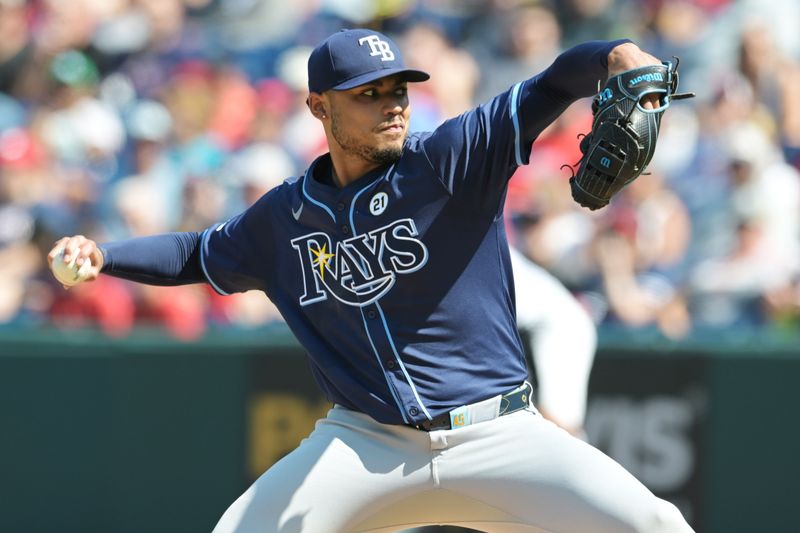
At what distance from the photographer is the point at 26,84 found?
9.71 m

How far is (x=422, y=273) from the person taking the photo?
3832 millimetres

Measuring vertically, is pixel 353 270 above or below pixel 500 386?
above

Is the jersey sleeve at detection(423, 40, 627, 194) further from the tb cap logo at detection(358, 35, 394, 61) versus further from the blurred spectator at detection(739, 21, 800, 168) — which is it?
the blurred spectator at detection(739, 21, 800, 168)

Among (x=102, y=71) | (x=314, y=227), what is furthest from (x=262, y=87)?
(x=314, y=227)

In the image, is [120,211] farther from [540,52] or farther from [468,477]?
[468,477]

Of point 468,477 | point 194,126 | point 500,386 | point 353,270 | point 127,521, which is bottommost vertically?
point 127,521

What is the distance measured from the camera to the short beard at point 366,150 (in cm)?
390

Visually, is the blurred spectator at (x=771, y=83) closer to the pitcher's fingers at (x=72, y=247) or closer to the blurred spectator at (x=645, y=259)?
the blurred spectator at (x=645, y=259)

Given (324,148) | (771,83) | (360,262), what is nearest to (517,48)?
(324,148)

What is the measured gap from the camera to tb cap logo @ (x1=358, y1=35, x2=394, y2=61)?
3855mm

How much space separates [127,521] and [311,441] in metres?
2.94

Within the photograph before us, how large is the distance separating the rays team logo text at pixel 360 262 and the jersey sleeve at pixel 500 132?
0.74 feet

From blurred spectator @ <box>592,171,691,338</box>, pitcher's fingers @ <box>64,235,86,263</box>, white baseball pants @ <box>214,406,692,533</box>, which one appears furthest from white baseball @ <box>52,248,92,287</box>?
blurred spectator @ <box>592,171,691,338</box>

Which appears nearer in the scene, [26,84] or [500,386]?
[500,386]
